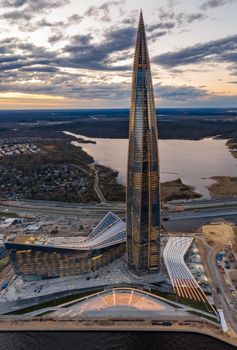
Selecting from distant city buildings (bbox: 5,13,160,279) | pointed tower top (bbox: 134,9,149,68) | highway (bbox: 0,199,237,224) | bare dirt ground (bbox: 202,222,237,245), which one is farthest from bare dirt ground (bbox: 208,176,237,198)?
pointed tower top (bbox: 134,9,149,68)

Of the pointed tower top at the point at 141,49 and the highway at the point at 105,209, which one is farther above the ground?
the pointed tower top at the point at 141,49

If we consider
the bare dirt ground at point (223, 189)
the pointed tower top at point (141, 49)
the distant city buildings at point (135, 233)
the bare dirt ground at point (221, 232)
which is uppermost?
the pointed tower top at point (141, 49)

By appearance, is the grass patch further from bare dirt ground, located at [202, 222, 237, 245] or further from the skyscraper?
bare dirt ground, located at [202, 222, 237, 245]

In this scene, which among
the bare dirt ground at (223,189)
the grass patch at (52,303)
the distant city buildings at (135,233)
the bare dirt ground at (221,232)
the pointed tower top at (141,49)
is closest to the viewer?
the pointed tower top at (141,49)

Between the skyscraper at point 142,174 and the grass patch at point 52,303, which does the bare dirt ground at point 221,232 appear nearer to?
the skyscraper at point 142,174

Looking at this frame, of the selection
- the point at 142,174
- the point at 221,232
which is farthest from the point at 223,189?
the point at 142,174

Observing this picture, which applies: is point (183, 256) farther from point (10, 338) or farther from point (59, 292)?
point (10, 338)

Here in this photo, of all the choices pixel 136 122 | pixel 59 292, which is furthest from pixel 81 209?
pixel 136 122

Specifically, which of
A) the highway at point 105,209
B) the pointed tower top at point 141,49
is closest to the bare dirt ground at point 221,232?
the highway at point 105,209
